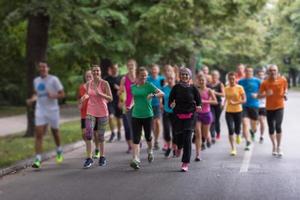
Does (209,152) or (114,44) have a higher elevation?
(114,44)

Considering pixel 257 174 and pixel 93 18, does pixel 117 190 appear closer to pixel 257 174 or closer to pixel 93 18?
pixel 257 174

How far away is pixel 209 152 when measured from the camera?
13398mm

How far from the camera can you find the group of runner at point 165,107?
35.5 feet

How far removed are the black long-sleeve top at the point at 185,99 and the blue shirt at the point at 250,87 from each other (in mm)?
4487

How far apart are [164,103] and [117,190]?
4746mm

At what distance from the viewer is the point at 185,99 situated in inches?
421

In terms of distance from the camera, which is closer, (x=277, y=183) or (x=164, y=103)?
(x=277, y=183)

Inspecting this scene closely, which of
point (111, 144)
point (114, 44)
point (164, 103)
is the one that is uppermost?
point (114, 44)

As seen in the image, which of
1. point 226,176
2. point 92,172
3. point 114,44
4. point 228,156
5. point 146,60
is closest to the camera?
point 226,176

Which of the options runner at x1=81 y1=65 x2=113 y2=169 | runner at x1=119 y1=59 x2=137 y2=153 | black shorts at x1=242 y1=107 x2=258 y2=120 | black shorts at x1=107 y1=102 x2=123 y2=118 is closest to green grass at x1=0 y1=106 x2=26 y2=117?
black shorts at x1=107 y1=102 x2=123 y2=118

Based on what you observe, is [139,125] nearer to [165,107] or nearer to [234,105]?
[165,107]

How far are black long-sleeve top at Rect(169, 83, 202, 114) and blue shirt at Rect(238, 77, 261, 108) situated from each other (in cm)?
449

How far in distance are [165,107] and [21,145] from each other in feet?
11.8

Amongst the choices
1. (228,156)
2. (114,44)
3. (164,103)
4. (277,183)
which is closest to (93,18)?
(114,44)
